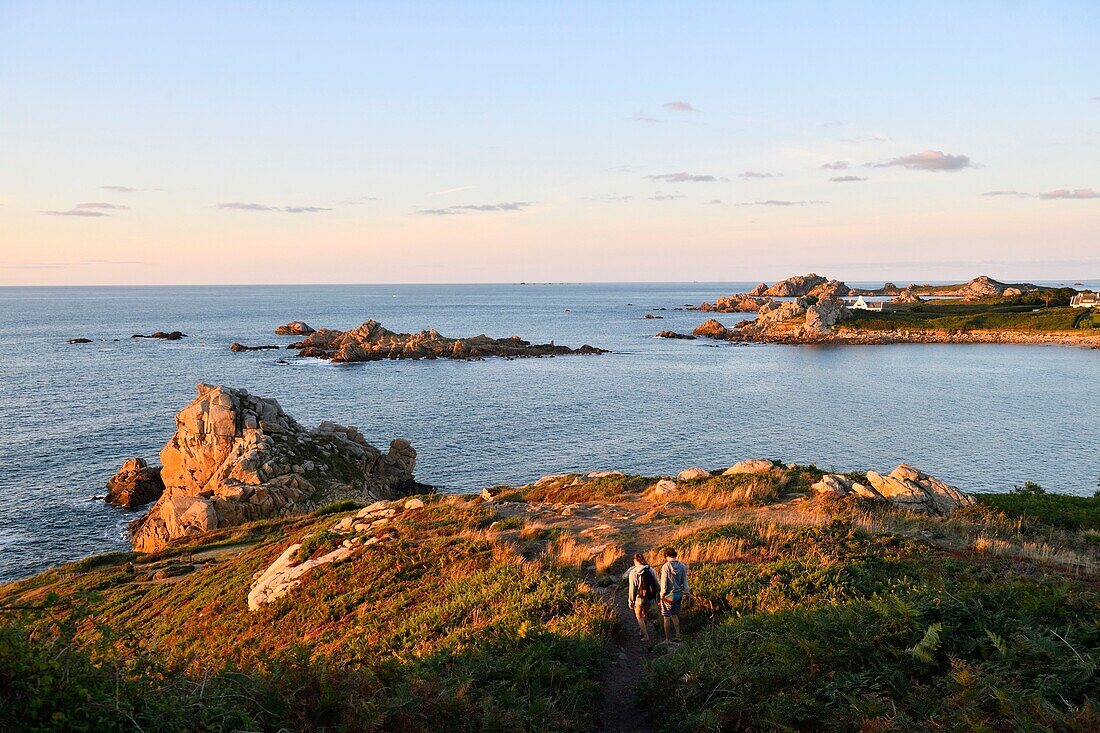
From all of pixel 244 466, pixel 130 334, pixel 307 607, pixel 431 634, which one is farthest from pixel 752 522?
pixel 130 334

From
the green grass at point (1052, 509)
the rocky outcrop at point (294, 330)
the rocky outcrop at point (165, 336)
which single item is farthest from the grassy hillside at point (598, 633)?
the rocky outcrop at point (294, 330)

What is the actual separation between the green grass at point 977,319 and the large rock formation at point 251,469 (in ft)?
436

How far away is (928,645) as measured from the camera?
9406mm

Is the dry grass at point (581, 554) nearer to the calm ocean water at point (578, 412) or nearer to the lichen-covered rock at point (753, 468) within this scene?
the lichen-covered rock at point (753, 468)

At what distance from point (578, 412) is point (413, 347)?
182ft

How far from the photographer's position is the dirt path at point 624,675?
1060 cm

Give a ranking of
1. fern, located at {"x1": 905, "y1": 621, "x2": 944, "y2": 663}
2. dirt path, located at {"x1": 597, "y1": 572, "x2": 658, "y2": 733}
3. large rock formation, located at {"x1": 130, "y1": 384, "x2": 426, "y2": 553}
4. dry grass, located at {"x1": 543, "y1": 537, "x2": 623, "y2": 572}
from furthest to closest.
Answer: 1. large rock formation, located at {"x1": 130, "y1": 384, "x2": 426, "y2": 553}
2. dry grass, located at {"x1": 543, "y1": 537, "x2": 623, "y2": 572}
3. dirt path, located at {"x1": 597, "y1": 572, "x2": 658, "y2": 733}
4. fern, located at {"x1": 905, "y1": 621, "x2": 944, "y2": 663}

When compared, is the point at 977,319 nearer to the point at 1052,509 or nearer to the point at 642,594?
the point at 1052,509

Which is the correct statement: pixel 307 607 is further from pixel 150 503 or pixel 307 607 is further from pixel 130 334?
pixel 130 334

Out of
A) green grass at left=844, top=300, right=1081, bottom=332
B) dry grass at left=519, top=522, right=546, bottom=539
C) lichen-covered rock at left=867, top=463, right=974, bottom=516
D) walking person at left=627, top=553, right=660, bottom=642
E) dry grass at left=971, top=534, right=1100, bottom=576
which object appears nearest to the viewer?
walking person at left=627, top=553, right=660, bottom=642

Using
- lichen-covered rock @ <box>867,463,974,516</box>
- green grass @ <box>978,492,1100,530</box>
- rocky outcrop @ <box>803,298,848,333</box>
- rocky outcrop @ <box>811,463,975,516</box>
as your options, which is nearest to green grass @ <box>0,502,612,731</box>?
rocky outcrop @ <box>811,463,975,516</box>

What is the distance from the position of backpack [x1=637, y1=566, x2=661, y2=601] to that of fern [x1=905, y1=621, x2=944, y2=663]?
5248mm

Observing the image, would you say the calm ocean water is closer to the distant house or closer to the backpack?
the backpack

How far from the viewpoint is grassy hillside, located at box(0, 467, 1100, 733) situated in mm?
7582
